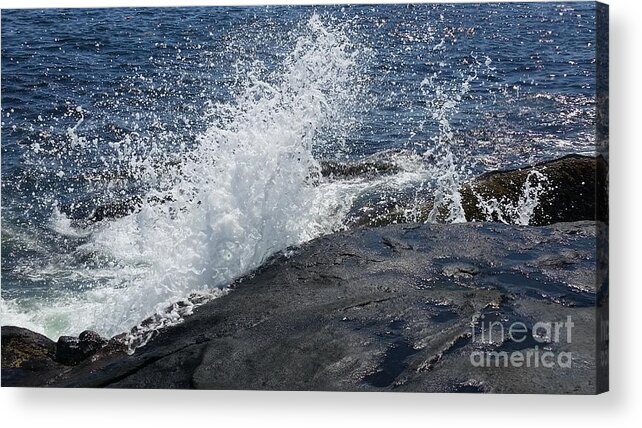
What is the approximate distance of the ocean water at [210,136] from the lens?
6.98 meters

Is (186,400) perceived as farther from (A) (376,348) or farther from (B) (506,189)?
(B) (506,189)

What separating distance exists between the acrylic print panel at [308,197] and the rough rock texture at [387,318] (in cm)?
1

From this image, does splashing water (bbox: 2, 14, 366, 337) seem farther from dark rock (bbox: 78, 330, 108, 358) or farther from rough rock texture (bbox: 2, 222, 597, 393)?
rough rock texture (bbox: 2, 222, 597, 393)

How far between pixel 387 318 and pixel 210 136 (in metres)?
1.73


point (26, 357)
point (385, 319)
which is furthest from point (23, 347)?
point (385, 319)

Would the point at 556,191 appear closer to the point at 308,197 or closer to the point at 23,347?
the point at 308,197

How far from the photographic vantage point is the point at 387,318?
6727 mm

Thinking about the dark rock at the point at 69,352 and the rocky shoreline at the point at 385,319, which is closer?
the rocky shoreline at the point at 385,319

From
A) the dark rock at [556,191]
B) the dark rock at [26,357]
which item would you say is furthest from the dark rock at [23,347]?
the dark rock at [556,191]

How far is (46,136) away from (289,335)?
218 cm

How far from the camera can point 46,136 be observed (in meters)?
7.38

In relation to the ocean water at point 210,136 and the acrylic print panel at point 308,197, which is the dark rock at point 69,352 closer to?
the acrylic print panel at point 308,197

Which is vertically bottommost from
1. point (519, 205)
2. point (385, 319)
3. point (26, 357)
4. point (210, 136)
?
point (26, 357)

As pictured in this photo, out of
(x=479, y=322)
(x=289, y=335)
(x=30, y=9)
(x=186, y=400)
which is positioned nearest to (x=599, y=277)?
(x=479, y=322)
